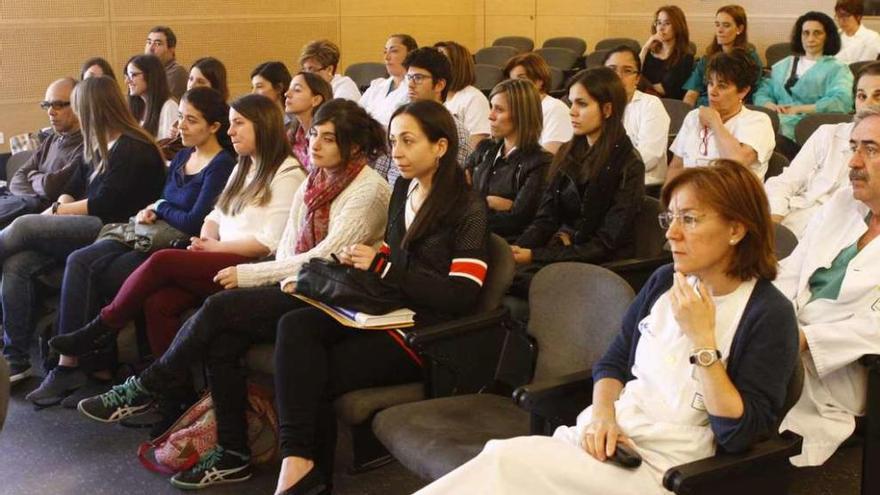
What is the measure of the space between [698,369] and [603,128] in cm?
180

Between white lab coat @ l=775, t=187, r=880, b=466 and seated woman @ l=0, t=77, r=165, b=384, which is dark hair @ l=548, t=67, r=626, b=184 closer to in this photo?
white lab coat @ l=775, t=187, r=880, b=466

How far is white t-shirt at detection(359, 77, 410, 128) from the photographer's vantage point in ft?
18.3

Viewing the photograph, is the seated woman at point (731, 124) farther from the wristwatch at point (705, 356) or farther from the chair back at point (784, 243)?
the wristwatch at point (705, 356)

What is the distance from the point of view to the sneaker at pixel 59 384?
373cm

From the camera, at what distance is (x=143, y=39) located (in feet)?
27.0

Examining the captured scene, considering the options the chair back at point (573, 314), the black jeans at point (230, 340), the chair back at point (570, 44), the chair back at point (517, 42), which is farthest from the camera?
the chair back at point (517, 42)

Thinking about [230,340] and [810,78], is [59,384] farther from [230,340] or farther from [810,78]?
[810,78]

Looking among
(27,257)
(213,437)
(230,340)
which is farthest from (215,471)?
(27,257)

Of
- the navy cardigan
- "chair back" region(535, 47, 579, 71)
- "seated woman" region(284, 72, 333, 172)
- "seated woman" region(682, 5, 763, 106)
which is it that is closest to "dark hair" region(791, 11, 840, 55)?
"seated woman" region(682, 5, 763, 106)

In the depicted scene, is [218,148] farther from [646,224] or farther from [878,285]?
[878,285]

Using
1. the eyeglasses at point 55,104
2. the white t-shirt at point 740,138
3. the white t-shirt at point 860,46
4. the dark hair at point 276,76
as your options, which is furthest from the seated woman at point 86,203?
the white t-shirt at point 860,46

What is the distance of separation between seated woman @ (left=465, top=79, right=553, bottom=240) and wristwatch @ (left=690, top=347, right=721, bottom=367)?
72.4 inches

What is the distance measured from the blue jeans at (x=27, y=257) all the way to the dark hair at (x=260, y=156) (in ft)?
2.44

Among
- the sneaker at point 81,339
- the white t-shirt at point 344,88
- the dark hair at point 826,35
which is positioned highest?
the dark hair at point 826,35
